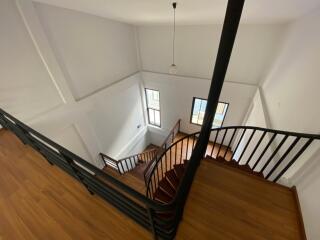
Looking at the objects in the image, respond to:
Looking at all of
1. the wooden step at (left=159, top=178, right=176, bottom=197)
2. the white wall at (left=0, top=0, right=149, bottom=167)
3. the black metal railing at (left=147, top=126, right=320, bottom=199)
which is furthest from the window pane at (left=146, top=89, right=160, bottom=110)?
the wooden step at (left=159, top=178, right=176, bottom=197)

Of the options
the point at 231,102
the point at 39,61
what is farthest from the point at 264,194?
the point at 39,61

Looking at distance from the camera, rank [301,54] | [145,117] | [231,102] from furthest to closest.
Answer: [145,117] < [231,102] < [301,54]

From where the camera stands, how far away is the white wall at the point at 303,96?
1.60 meters

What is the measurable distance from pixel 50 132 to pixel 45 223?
2.62 m

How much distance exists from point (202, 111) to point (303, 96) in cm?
407

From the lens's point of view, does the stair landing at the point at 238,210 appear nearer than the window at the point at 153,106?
Yes

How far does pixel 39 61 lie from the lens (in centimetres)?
312

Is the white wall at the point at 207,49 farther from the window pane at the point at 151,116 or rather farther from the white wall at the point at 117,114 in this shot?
the window pane at the point at 151,116

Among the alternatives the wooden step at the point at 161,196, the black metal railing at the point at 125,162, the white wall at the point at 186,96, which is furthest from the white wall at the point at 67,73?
the wooden step at the point at 161,196

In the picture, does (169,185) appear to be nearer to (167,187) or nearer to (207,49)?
(167,187)

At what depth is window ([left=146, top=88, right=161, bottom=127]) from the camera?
22.6 feet

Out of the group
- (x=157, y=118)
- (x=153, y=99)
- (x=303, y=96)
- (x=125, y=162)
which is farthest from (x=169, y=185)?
(x=157, y=118)

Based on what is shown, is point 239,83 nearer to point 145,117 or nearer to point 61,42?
point 145,117

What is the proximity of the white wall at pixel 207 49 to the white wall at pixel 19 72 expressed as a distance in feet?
12.6
